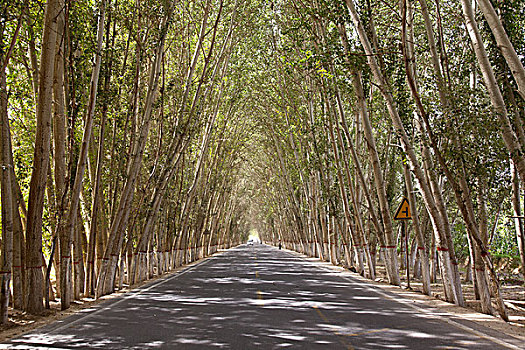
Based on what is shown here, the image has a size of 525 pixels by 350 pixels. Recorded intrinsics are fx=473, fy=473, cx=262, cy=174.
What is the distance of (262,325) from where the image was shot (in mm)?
8555

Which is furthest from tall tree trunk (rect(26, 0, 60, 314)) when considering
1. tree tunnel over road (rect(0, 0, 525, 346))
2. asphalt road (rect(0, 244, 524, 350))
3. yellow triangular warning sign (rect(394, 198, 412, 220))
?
yellow triangular warning sign (rect(394, 198, 412, 220))

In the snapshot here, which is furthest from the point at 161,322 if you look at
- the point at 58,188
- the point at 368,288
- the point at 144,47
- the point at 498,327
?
the point at 144,47

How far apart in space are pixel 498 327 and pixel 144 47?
1222cm

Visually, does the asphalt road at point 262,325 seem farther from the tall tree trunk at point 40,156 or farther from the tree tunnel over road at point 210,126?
the tall tree trunk at point 40,156

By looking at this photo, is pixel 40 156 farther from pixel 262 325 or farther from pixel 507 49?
pixel 507 49

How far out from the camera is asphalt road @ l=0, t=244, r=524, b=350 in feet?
23.0

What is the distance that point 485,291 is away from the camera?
10.2 meters

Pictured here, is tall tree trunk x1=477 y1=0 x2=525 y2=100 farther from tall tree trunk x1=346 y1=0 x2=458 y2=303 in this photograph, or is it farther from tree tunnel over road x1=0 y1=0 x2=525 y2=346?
tall tree trunk x1=346 y1=0 x2=458 y2=303

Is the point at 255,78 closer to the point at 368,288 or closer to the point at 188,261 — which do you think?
the point at 188,261

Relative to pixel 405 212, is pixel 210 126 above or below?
above

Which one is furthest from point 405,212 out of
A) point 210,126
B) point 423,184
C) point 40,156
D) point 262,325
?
point 210,126

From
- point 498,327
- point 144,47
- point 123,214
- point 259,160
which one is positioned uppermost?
point 259,160

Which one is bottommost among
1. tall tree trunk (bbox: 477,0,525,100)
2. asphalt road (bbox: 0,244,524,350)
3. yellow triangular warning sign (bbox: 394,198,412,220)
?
asphalt road (bbox: 0,244,524,350)

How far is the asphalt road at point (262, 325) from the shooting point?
7.00m
